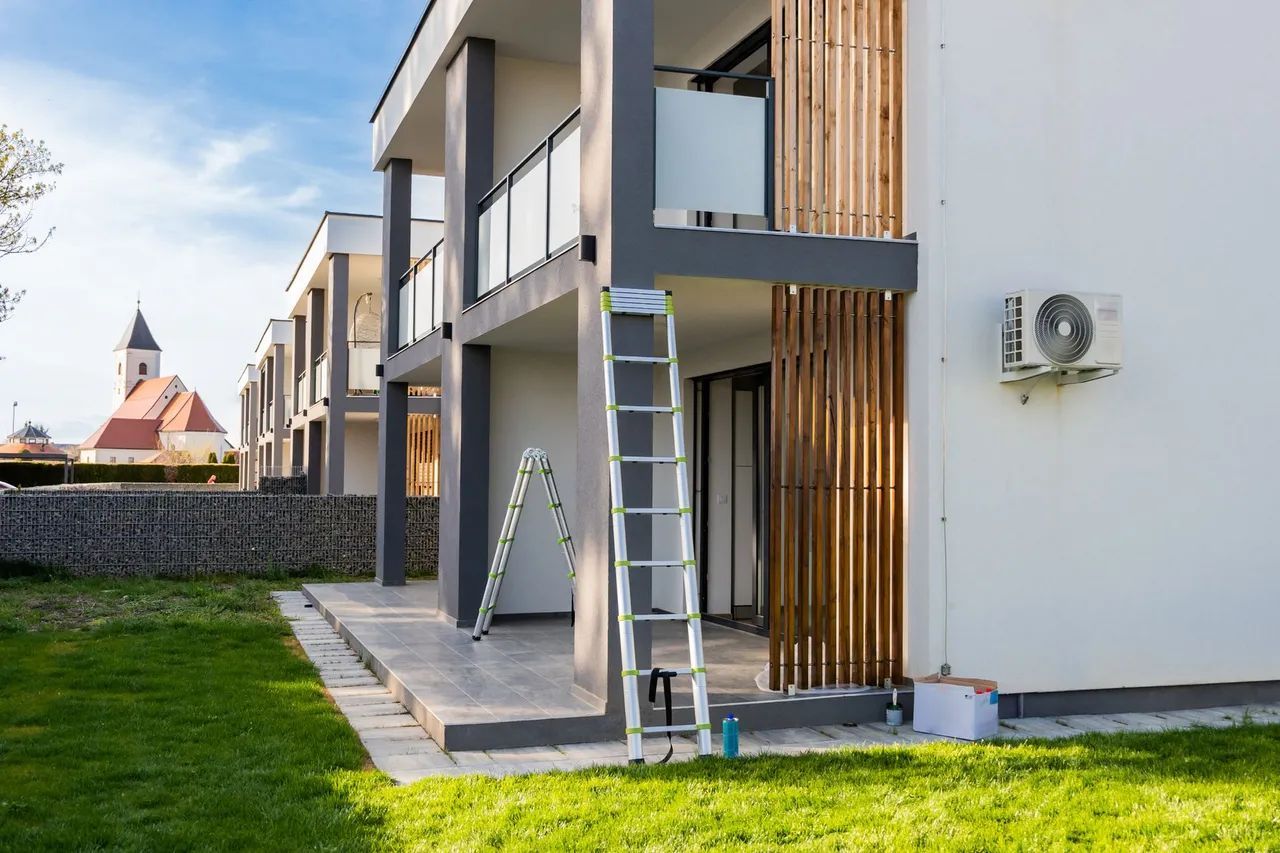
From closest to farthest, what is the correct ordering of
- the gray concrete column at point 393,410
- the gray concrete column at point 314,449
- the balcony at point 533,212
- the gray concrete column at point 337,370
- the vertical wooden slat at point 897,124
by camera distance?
1. the vertical wooden slat at point 897,124
2. the balcony at point 533,212
3. the gray concrete column at point 393,410
4. the gray concrete column at point 337,370
5. the gray concrete column at point 314,449

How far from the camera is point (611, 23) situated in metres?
6.64

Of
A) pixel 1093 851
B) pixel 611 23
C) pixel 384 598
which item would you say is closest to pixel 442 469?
pixel 384 598

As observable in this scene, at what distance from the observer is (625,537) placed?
20.6 ft

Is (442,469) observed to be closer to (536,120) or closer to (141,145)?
(536,120)

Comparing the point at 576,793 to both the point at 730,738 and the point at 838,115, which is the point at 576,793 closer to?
the point at 730,738

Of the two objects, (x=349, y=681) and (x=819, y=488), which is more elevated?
(x=819, y=488)

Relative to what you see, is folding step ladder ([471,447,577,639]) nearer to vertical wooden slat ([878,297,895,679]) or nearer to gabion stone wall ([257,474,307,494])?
vertical wooden slat ([878,297,895,679])

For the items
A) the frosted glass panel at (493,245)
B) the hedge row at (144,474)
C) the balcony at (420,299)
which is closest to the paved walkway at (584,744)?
the frosted glass panel at (493,245)

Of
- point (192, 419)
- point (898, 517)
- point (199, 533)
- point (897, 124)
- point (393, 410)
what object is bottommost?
point (199, 533)

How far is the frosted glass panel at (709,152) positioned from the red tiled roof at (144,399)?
316ft

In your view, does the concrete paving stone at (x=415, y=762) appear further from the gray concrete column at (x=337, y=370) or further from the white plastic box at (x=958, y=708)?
the gray concrete column at (x=337, y=370)

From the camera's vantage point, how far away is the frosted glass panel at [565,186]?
25.2ft

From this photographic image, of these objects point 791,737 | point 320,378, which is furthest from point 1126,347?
point 320,378

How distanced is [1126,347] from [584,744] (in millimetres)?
4250
